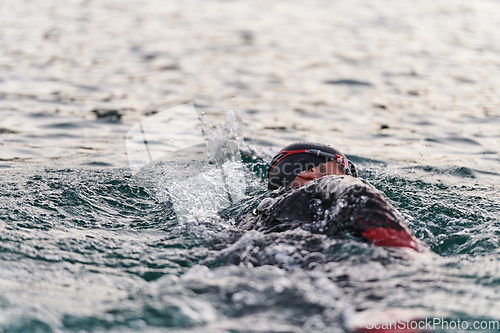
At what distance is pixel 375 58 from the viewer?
12641 millimetres

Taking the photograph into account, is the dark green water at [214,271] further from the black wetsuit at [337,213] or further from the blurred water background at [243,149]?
the black wetsuit at [337,213]

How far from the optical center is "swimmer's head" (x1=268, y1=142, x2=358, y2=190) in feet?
15.2

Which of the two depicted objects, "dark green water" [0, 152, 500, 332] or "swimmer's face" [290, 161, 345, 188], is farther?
"swimmer's face" [290, 161, 345, 188]

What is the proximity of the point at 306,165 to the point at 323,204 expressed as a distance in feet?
2.60

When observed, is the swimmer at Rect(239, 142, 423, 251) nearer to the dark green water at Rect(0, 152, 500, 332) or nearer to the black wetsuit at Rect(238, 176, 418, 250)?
the black wetsuit at Rect(238, 176, 418, 250)

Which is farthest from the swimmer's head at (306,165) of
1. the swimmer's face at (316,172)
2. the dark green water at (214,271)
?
the dark green water at (214,271)

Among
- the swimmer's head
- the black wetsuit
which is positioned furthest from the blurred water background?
the swimmer's head

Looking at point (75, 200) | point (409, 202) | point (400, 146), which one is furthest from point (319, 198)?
point (400, 146)

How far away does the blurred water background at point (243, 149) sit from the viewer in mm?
3021

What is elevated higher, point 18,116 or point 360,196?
point 360,196

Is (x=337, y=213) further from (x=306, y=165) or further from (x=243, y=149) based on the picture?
(x=243, y=149)

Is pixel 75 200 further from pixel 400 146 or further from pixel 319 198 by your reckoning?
pixel 400 146

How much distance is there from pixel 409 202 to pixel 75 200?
3.70 metres

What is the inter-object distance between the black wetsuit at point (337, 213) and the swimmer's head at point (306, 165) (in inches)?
8.7
